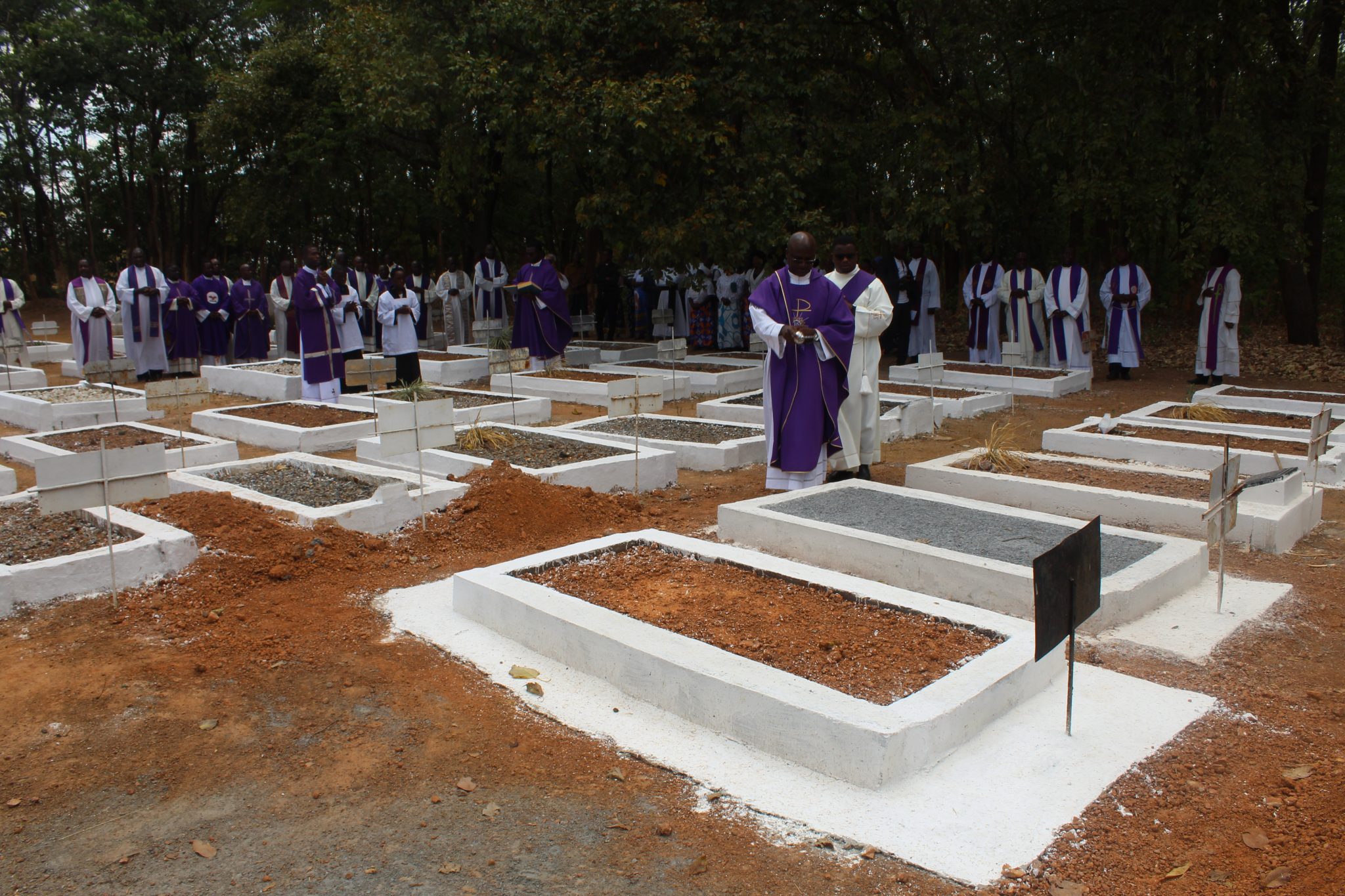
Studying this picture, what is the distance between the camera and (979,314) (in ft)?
57.6

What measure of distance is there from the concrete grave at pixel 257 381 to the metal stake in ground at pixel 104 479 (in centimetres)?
794

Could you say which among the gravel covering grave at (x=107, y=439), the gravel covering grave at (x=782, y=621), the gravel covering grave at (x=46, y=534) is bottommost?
the gravel covering grave at (x=782, y=621)

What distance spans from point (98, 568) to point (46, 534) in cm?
98

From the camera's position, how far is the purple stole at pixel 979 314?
1716cm

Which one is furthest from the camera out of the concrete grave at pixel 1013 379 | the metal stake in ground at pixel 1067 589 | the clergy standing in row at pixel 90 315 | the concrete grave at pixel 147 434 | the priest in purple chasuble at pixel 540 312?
the clergy standing in row at pixel 90 315

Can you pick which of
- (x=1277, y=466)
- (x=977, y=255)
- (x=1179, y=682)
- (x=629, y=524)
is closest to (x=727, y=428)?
(x=629, y=524)

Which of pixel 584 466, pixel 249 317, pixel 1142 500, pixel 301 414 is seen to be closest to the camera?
pixel 1142 500

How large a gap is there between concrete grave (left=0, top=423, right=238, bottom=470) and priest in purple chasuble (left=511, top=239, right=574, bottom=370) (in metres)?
5.89

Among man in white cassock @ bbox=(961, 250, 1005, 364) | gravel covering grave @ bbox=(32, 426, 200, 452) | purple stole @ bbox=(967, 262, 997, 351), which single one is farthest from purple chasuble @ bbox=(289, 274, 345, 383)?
purple stole @ bbox=(967, 262, 997, 351)

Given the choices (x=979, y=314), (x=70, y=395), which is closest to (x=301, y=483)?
(x=70, y=395)

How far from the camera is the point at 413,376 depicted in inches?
583

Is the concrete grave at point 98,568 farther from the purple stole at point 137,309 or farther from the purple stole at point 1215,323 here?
the purple stole at point 1215,323

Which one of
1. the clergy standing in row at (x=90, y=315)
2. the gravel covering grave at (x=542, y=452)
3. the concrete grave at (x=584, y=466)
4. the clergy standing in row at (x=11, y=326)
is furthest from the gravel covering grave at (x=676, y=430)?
the clergy standing in row at (x=11, y=326)

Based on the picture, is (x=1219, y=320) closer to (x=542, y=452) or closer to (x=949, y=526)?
(x=949, y=526)
